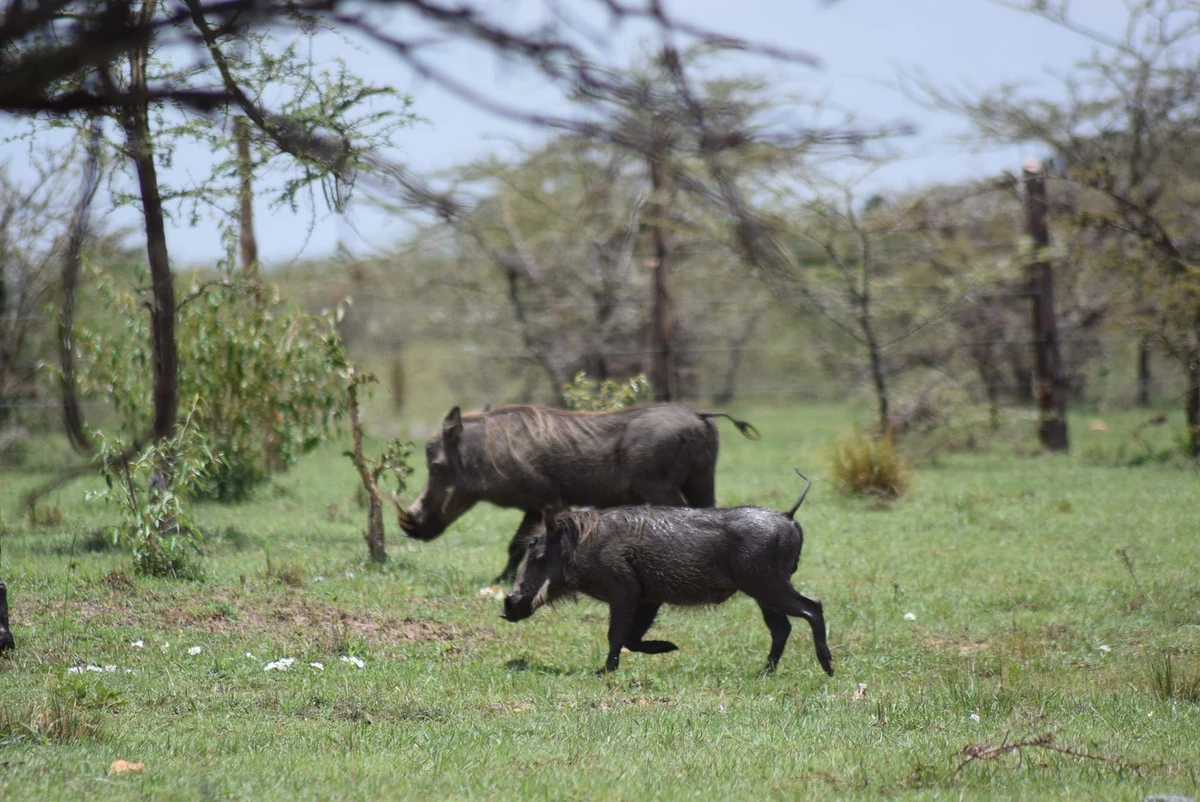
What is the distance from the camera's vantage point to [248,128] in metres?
3.43

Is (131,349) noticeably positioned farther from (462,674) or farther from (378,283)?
(378,283)

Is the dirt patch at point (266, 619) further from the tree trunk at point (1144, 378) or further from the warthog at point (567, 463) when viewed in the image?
the tree trunk at point (1144, 378)

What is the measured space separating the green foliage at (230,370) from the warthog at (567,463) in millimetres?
2061

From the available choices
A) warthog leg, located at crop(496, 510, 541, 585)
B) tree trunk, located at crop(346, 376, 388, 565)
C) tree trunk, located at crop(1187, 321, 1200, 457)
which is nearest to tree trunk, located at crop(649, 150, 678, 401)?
tree trunk, located at crop(1187, 321, 1200, 457)

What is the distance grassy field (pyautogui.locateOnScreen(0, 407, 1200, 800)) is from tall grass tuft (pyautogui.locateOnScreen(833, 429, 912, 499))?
3.44 feet

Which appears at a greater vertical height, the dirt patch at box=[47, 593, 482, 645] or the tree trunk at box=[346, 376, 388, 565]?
the tree trunk at box=[346, 376, 388, 565]

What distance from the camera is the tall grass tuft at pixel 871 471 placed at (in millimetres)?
11977

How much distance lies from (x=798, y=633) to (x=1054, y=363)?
35.9 feet

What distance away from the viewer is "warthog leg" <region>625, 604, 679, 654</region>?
21.6 ft

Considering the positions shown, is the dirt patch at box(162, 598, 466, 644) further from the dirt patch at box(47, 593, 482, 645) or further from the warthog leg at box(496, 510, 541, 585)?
the warthog leg at box(496, 510, 541, 585)

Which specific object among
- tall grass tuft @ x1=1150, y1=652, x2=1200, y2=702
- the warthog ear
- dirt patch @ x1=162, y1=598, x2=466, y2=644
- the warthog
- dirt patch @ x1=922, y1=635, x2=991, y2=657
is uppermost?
the warthog ear

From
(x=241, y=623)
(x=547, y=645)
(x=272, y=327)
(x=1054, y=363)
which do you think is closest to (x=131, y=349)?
Answer: (x=272, y=327)

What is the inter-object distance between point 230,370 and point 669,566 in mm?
5545

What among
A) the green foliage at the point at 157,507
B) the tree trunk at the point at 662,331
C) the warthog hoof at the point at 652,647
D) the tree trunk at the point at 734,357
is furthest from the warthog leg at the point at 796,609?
the tree trunk at the point at 734,357
